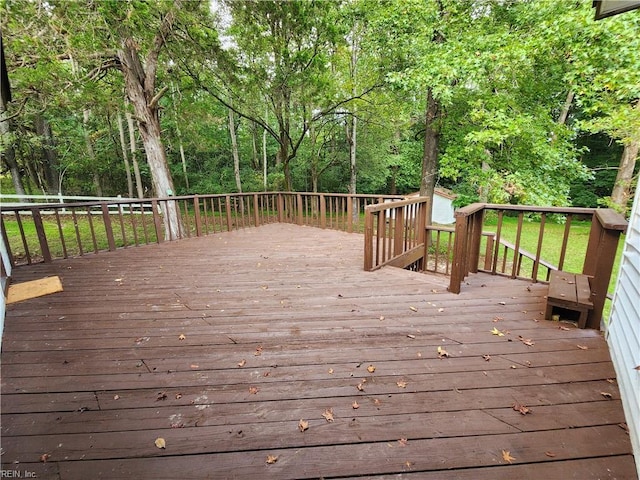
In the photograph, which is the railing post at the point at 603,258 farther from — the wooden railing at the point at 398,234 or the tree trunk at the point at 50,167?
the tree trunk at the point at 50,167

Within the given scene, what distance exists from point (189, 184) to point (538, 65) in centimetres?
1483

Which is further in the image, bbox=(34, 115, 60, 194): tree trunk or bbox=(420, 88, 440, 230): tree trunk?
bbox=(34, 115, 60, 194): tree trunk

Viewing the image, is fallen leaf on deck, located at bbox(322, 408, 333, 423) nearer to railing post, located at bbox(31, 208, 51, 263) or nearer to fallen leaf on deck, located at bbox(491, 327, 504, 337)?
fallen leaf on deck, located at bbox(491, 327, 504, 337)

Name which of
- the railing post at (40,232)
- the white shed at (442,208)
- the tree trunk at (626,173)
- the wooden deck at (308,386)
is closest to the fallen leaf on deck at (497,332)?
the wooden deck at (308,386)

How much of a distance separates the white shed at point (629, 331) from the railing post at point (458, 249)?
1.11 metres

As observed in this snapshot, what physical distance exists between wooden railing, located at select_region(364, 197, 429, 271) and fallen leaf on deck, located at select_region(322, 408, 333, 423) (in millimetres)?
2281

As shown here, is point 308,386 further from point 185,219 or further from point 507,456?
point 185,219

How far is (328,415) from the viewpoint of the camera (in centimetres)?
159

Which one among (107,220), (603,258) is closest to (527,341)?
(603,258)

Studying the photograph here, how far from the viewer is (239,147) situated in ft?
51.9

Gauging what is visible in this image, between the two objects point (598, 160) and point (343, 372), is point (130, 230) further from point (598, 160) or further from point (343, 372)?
point (598, 160)

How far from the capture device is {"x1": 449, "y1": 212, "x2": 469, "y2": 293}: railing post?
291 cm

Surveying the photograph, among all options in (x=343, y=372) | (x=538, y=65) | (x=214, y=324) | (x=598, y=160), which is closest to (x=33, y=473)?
(x=214, y=324)

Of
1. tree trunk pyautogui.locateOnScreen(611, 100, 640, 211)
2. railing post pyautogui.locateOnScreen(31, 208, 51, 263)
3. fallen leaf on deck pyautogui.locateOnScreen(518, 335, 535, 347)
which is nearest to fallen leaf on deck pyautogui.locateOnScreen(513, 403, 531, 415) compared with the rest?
fallen leaf on deck pyautogui.locateOnScreen(518, 335, 535, 347)
